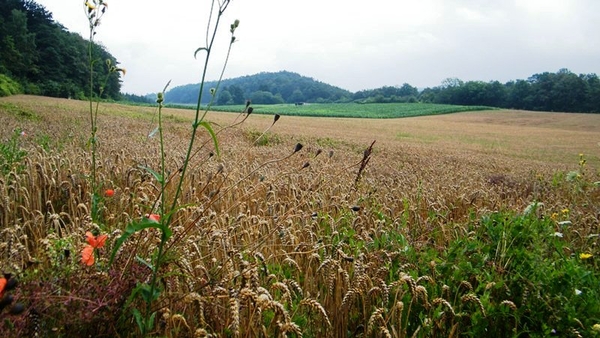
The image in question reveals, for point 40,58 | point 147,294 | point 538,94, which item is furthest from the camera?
point 538,94

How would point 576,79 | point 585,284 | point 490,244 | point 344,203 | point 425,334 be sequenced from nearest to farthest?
point 425,334 → point 585,284 → point 490,244 → point 344,203 → point 576,79

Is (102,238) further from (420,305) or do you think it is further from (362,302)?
(420,305)

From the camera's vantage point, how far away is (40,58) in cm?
5625

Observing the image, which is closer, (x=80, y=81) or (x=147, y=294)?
(x=147, y=294)

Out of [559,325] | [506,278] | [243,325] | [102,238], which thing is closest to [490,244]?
[506,278]

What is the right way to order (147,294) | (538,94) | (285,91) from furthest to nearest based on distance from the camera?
1. (285,91)
2. (538,94)
3. (147,294)

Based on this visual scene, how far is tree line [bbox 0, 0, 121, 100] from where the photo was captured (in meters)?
49.4

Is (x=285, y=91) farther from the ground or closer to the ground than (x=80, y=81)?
farther from the ground

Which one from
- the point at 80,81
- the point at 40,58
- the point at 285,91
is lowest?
the point at 80,81

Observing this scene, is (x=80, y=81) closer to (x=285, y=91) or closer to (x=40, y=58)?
(x=40, y=58)

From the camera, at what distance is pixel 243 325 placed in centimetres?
190

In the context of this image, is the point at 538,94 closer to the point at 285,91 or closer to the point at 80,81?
the point at 285,91

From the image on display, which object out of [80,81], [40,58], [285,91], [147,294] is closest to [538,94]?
[285,91]

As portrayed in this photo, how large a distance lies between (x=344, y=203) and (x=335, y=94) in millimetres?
121033
